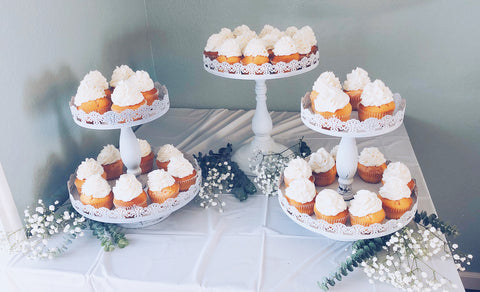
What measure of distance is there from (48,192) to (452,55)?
1612 mm

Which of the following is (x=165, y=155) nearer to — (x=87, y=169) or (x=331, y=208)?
(x=87, y=169)

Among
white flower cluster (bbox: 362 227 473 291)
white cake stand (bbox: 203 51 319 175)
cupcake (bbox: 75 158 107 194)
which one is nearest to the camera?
white flower cluster (bbox: 362 227 473 291)

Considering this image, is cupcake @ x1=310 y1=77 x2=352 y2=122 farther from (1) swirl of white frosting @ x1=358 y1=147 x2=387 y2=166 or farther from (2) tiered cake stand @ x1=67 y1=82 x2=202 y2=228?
(2) tiered cake stand @ x1=67 y1=82 x2=202 y2=228

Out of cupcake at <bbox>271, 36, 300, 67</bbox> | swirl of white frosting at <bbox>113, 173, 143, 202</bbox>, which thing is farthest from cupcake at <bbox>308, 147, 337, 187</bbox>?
swirl of white frosting at <bbox>113, 173, 143, 202</bbox>

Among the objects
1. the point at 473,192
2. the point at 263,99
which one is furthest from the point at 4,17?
the point at 473,192

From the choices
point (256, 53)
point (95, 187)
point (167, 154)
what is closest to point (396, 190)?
point (256, 53)

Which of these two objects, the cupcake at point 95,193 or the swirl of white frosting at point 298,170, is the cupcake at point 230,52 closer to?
the swirl of white frosting at point 298,170

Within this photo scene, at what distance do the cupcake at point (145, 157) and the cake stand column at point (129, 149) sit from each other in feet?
0.22

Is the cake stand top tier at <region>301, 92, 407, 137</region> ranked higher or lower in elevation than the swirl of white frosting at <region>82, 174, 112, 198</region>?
higher

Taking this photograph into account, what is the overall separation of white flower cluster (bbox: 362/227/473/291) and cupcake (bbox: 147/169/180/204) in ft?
1.75

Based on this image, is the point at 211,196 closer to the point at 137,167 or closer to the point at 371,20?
the point at 137,167

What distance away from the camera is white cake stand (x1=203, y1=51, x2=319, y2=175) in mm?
1316

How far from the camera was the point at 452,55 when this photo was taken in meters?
1.76

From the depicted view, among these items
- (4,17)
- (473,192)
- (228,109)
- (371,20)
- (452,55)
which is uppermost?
(4,17)
